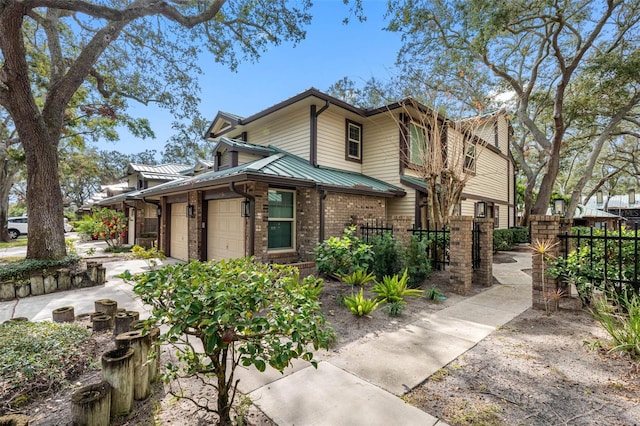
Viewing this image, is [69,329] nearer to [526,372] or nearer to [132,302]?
[132,302]

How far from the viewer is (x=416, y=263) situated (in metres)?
6.46

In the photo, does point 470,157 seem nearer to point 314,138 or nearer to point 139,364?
point 314,138

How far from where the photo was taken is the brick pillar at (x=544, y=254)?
4977 millimetres

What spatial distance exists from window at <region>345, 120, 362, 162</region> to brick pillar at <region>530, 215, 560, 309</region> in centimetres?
713

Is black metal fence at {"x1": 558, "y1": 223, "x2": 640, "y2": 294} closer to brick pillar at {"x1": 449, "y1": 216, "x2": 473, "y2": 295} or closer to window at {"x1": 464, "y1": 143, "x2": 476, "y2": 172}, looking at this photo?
brick pillar at {"x1": 449, "y1": 216, "x2": 473, "y2": 295}

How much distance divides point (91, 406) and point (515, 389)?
3.56 metres

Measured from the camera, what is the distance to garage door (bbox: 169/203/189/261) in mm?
10797

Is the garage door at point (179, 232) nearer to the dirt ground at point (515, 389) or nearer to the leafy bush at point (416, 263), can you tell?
the dirt ground at point (515, 389)

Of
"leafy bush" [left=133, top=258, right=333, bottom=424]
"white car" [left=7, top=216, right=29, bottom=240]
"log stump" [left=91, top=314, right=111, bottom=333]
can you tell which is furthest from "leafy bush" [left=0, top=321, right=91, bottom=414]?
"white car" [left=7, top=216, right=29, bottom=240]

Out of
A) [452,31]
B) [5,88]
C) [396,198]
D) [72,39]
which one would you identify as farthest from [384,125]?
[72,39]

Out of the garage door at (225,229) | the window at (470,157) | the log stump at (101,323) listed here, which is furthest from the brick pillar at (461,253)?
the log stump at (101,323)

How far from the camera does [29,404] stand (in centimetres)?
242

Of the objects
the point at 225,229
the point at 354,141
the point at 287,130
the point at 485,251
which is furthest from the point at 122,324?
the point at 354,141

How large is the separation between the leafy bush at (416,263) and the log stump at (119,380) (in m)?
5.29
